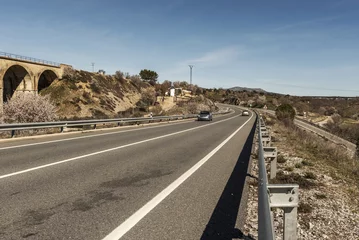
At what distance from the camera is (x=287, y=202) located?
11.8ft

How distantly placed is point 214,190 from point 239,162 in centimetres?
368

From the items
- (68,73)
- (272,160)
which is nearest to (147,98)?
(68,73)

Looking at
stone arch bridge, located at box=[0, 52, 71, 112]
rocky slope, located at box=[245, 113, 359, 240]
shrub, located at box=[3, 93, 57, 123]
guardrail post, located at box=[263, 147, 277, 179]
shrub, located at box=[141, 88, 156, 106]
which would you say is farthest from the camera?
shrub, located at box=[141, 88, 156, 106]

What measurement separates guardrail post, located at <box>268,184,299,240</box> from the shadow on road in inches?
26.7

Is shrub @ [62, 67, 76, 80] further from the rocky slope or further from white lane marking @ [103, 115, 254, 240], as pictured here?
white lane marking @ [103, 115, 254, 240]

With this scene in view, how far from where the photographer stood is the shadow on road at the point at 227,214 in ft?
13.1

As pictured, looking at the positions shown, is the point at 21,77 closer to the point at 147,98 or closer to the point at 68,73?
the point at 68,73

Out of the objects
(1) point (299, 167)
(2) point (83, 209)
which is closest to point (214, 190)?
(2) point (83, 209)

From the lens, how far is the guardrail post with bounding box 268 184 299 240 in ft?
11.4

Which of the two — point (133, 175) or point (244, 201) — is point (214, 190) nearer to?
point (244, 201)

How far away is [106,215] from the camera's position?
14.9ft

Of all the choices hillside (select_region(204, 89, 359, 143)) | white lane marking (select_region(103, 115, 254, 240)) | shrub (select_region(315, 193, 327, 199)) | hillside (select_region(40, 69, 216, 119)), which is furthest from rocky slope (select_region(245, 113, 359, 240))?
hillside (select_region(204, 89, 359, 143))

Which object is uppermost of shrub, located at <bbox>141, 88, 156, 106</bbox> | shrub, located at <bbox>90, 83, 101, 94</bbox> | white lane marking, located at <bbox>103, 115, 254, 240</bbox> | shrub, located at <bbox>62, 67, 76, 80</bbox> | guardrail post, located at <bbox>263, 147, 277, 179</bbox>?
shrub, located at <bbox>62, 67, 76, 80</bbox>

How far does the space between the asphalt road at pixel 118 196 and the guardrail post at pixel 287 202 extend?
80cm
